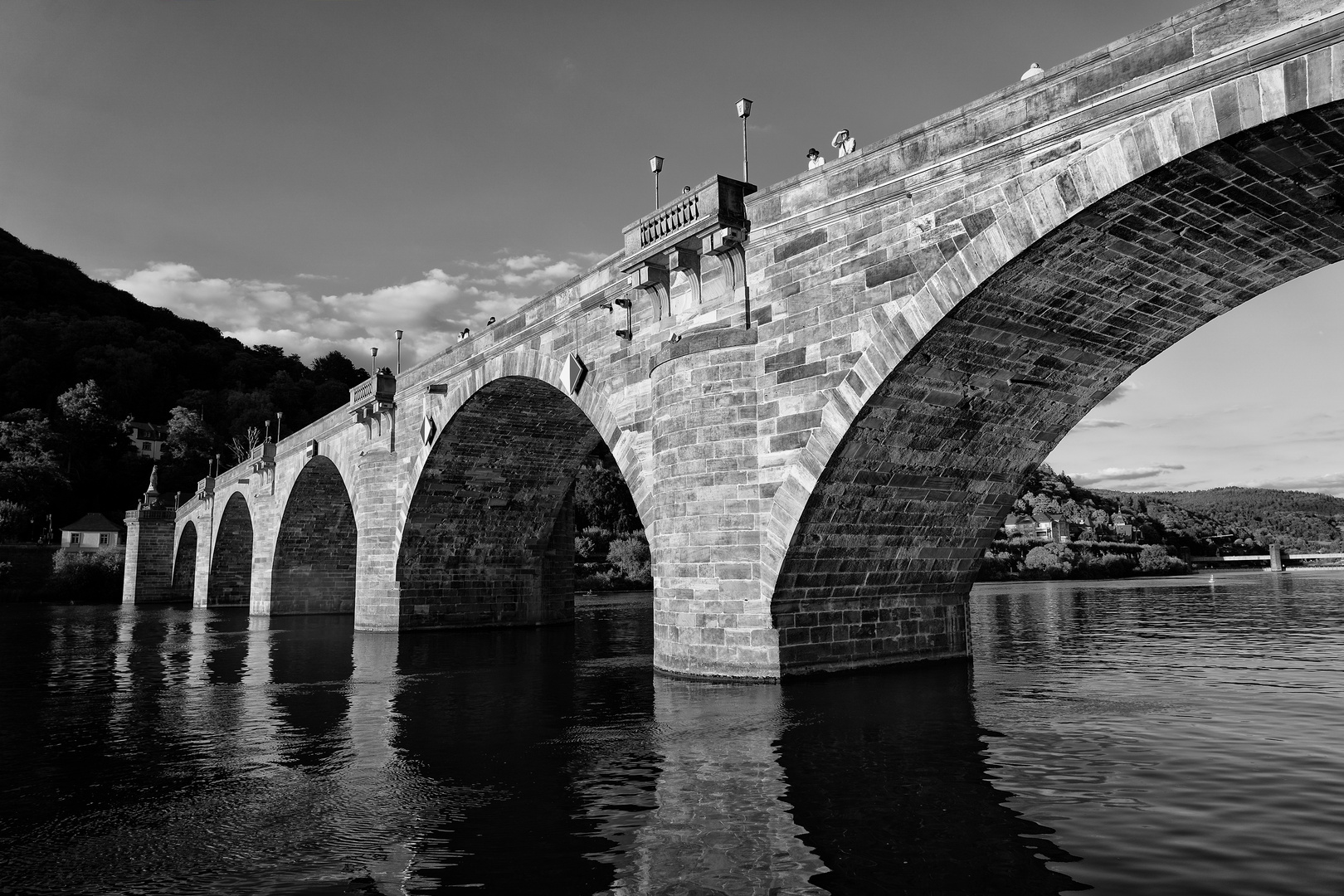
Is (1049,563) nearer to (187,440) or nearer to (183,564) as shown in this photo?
(183,564)

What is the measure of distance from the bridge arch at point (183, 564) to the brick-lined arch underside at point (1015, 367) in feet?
166

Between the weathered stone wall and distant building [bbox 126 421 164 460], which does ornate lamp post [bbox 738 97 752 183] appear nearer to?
the weathered stone wall

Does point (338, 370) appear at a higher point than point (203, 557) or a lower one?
higher

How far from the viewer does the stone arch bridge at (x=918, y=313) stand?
881cm

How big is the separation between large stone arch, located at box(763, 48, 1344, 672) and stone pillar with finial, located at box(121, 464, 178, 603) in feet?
172

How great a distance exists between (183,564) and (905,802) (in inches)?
2273

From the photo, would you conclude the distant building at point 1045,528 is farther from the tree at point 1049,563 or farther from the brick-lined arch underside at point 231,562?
the brick-lined arch underside at point 231,562

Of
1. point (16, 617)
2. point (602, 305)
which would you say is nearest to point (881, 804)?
point (602, 305)

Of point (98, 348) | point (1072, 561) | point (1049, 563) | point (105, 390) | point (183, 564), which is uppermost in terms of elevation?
point (98, 348)

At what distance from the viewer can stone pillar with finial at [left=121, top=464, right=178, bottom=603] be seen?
54.4m

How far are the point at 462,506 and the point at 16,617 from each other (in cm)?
2601

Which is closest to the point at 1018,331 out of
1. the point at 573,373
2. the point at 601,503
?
the point at 573,373

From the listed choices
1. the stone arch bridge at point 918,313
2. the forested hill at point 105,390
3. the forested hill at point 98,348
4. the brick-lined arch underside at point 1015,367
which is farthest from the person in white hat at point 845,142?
the forested hill at point 98,348

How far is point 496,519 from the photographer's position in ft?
86.1
